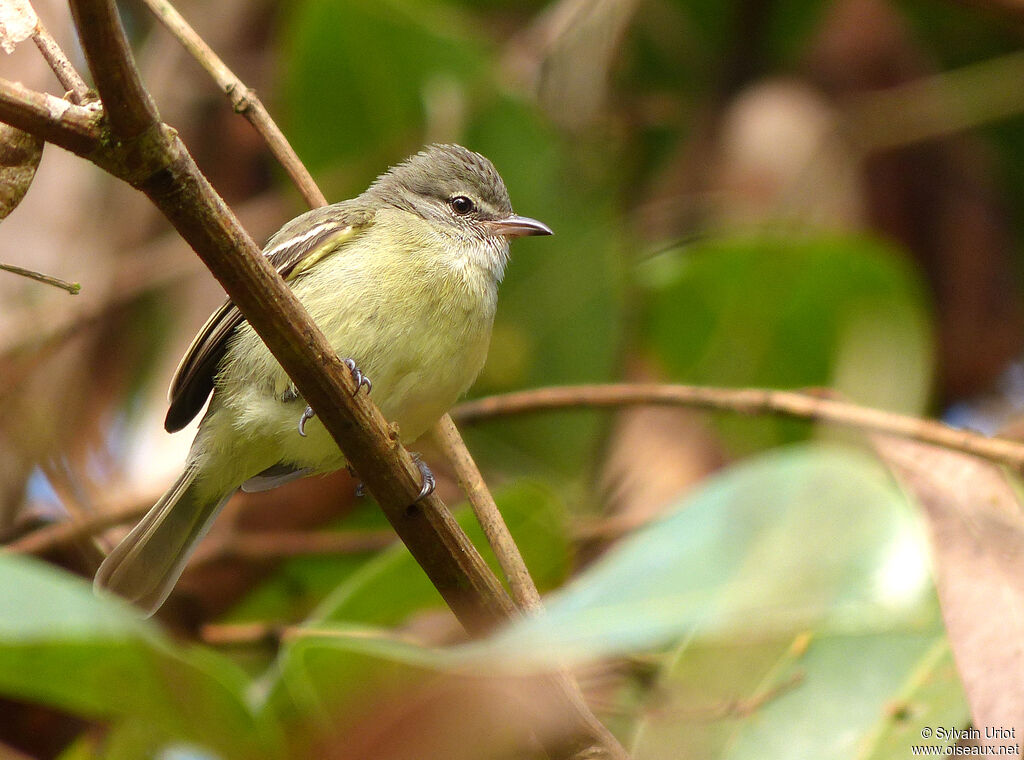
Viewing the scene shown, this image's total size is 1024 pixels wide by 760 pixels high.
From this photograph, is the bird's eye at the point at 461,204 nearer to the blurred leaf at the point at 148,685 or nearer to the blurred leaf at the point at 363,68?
the blurred leaf at the point at 363,68

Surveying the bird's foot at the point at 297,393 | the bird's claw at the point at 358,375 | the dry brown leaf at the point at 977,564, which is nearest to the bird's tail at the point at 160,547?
the bird's foot at the point at 297,393

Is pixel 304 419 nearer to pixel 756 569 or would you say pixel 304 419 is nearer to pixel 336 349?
pixel 336 349

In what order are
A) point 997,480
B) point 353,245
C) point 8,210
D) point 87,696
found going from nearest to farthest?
1. point 8,210
2. point 87,696
3. point 997,480
4. point 353,245

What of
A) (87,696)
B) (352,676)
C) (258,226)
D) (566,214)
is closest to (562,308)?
(566,214)

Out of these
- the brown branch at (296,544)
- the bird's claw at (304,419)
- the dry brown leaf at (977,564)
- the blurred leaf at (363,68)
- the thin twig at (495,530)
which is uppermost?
the blurred leaf at (363,68)

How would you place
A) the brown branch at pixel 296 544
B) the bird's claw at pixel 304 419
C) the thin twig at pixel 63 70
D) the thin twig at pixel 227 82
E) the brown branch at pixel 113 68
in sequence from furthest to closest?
the brown branch at pixel 296 544
the bird's claw at pixel 304 419
the thin twig at pixel 227 82
the thin twig at pixel 63 70
the brown branch at pixel 113 68

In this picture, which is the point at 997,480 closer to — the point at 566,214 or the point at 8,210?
the point at 566,214
